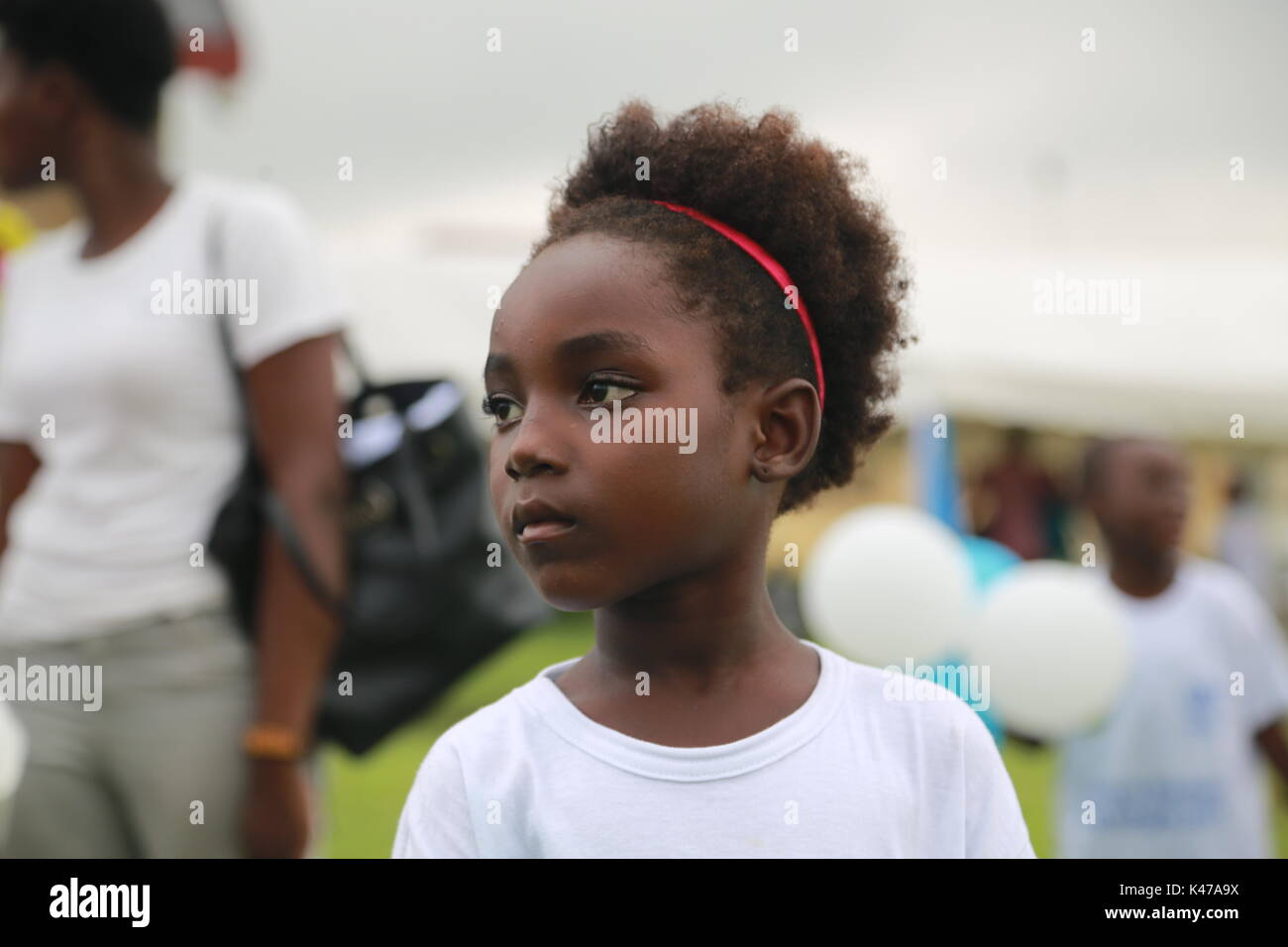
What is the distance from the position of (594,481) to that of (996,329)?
786cm

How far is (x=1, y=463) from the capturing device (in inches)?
99.4

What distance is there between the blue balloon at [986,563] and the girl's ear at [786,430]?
2.37 meters

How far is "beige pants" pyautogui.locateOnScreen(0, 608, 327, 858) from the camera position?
2.18 meters

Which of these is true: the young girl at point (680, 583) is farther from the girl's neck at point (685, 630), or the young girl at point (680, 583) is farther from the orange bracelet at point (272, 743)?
the orange bracelet at point (272, 743)

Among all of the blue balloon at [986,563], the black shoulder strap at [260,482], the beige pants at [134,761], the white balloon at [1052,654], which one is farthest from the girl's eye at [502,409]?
the blue balloon at [986,563]

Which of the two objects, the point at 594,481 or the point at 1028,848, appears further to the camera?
the point at 1028,848

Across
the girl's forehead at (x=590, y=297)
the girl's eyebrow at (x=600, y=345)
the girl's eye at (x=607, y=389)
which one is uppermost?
the girl's forehead at (x=590, y=297)

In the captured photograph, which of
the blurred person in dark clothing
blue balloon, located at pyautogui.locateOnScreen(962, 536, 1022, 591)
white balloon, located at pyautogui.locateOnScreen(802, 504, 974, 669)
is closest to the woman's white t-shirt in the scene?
white balloon, located at pyautogui.locateOnScreen(802, 504, 974, 669)

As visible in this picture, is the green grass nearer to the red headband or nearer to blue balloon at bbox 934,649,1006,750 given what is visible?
blue balloon at bbox 934,649,1006,750

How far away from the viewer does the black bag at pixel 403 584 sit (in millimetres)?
2377

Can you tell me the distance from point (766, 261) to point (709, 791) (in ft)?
2.00

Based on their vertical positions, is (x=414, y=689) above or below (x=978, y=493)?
above

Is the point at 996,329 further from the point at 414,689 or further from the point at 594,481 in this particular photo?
the point at 594,481

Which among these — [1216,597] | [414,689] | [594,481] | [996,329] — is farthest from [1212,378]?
[594,481]
